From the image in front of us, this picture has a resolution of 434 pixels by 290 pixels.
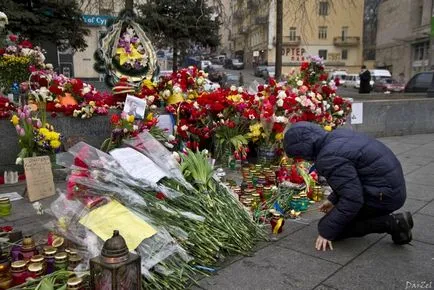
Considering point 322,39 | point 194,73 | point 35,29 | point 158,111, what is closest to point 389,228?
point 158,111

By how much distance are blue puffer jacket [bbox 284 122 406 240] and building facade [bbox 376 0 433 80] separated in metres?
43.2

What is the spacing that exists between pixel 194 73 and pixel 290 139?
4021mm

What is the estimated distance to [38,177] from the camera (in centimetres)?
476

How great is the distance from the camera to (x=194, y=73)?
709 cm

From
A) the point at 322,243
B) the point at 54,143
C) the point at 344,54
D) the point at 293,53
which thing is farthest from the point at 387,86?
the point at 322,243

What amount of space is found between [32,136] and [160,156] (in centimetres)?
217

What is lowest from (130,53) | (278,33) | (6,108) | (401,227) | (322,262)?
(322,262)

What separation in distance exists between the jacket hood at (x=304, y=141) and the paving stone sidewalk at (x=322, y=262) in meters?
0.82

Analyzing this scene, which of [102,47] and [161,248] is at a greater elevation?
[102,47]

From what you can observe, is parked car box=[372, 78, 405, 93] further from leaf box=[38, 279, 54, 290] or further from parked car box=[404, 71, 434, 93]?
leaf box=[38, 279, 54, 290]

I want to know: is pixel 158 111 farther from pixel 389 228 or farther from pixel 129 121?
pixel 389 228

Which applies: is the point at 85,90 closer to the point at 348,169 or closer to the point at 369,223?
the point at 348,169

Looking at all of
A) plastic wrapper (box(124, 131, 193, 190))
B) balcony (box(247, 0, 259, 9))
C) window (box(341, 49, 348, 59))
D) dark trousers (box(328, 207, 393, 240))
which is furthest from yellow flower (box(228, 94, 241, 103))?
window (box(341, 49, 348, 59))

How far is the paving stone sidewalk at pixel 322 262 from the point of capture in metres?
2.88
